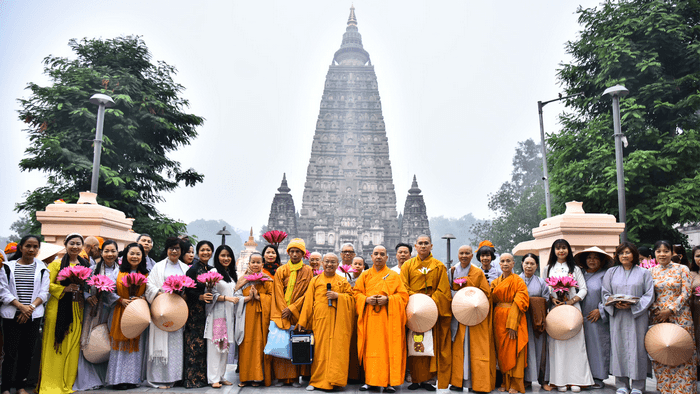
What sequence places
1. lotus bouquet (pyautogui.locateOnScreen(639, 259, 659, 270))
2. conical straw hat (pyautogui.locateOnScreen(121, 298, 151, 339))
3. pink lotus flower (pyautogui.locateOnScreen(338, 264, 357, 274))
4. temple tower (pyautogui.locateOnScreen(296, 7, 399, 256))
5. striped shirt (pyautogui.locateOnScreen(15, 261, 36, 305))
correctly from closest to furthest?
striped shirt (pyautogui.locateOnScreen(15, 261, 36, 305))
conical straw hat (pyautogui.locateOnScreen(121, 298, 151, 339))
lotus bouquet (pyautogui.locateOnScreen(639, 259, 659, 270))
pink lotus flower (pyautogui.locateOnScreen(338, 264, 357, 274))
temple tower (pyautogui.locateOnScreen(296, 7, 399, 256))

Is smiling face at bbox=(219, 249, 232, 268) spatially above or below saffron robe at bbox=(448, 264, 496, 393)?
above

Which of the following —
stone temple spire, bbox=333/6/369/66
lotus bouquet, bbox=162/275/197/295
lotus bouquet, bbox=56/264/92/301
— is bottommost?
lotus bouquet, bbox=162/275/197/295

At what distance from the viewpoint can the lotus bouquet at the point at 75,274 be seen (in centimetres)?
524

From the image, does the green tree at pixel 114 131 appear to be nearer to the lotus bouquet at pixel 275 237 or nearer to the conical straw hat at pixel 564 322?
the lotus bouquet at pixel 275 237

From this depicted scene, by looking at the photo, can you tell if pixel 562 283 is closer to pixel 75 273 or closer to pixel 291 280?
pixel 291 280

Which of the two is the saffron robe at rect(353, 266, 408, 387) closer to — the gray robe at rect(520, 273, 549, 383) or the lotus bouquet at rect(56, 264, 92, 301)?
the gray robe at rect(520, 273, 549, 383)

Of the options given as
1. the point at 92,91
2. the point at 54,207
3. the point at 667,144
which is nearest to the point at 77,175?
the point at 92,91

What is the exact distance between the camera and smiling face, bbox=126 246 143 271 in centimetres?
573

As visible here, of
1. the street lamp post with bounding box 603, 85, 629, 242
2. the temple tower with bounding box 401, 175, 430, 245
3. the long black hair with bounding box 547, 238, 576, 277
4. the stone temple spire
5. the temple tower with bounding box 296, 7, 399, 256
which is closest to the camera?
the long black hair with bounding box 547, 238, 576, 277

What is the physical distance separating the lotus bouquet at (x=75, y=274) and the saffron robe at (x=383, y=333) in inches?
115

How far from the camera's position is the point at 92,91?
16156mm

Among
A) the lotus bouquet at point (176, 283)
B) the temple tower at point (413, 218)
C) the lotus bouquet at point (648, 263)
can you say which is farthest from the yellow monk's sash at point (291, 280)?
the temple tower at point (413, 218)

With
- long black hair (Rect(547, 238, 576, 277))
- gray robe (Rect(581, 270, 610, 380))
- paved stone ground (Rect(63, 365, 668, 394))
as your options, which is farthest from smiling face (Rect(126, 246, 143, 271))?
gray robe (Rect(581, 270, 610, 380))

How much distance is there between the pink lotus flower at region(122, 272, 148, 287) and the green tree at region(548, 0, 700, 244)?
41.1ft
